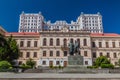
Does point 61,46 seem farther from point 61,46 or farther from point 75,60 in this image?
point 75,60

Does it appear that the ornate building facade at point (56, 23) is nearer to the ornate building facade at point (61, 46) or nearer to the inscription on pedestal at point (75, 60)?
the ornate building facade at point (61, 46)

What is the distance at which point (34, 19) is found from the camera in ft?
407

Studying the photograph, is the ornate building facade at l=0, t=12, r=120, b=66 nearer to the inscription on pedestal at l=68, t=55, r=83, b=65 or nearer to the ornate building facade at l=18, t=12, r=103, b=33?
the inscription on pedestal at l=68, t=55, r=83, b=65

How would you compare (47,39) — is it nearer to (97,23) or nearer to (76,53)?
(76,53)

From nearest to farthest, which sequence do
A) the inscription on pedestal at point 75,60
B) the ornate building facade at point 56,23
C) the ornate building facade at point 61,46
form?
1. the inscription on pedestal at point 75,60
2. the ornate building facade at point 61,46
3. the ornate building facade at point 56,23

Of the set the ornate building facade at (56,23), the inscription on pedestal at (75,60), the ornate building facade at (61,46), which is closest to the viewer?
the inscription on pedestal at (75,60)

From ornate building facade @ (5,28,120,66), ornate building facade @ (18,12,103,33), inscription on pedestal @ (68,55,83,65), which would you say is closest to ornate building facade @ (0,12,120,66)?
ornate building facade @ (5,28,120,66)

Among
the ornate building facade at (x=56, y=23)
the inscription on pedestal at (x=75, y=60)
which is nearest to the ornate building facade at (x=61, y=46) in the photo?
the inscription on pedestal at (x=75, y=60)

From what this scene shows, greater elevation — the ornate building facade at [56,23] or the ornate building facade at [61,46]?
the ornate building facade at [56,23]

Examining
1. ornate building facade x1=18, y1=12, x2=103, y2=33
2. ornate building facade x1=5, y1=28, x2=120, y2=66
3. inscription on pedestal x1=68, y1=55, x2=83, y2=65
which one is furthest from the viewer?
ornate building facade x1=18, y1=12, x2=103, y2=33

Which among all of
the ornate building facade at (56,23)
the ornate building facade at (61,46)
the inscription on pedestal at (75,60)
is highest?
the ornate building facade at (56,23)

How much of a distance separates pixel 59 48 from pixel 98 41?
39.2 feet

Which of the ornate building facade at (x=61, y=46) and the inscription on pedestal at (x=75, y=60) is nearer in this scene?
the inscription on pedestal at (x=75, y=60)

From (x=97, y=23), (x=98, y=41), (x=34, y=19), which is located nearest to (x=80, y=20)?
(x=97, y=23)
